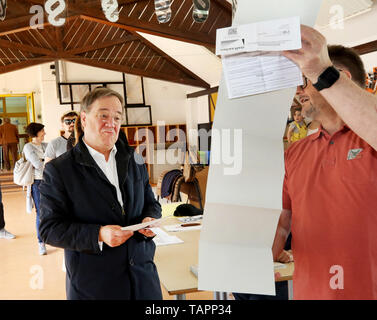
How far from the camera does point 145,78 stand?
11.7 m

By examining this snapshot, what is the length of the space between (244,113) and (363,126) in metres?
0.27

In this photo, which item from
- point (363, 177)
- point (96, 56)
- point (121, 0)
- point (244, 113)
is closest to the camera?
point (244, 113)

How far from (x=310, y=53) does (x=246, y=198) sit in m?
0.21

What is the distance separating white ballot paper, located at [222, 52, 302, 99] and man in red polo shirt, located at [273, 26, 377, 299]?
1.38ft

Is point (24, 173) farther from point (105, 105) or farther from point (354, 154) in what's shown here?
point (354, 154)

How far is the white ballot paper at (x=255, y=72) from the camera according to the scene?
47cm

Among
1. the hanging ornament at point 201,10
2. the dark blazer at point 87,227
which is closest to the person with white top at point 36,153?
the hanging ornament at point 201,10

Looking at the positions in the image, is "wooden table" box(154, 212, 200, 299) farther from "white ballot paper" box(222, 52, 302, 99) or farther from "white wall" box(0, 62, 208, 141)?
"white wall" box(0, 62, 208, 141)

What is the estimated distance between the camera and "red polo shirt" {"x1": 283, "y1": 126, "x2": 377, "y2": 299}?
3.07 ft

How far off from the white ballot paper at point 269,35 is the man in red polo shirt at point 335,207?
1.49ft

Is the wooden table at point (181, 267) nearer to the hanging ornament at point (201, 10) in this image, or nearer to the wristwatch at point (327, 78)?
the wristwatch at point (327, 78)

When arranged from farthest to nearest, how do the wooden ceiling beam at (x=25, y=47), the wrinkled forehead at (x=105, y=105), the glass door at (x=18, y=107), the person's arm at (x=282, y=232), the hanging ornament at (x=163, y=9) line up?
the glass door at (x=18, y=107) → the wooden ceiling beam at (x=25, y=47) → the hanging ornament at (x=163, y=9) → the wrinkled forehead at (x=105, y=105) → the person's arm at (x=282, y=232)

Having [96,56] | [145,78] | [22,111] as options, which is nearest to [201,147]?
[145,78]
